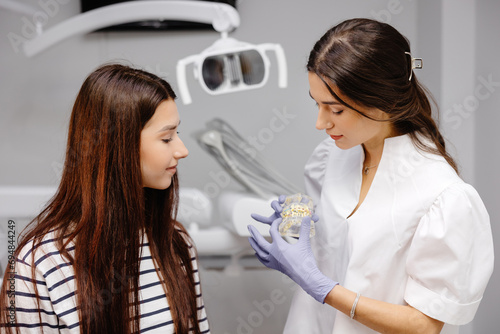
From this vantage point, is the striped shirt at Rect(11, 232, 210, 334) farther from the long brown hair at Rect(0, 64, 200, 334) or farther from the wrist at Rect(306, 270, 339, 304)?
the wrist at Rect(306, 270, 339, 304)

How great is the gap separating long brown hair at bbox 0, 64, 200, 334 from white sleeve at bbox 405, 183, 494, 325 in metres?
0.58

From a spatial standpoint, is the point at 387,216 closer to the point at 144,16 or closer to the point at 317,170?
the point at 317,170

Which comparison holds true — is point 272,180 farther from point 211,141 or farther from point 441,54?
point 441,54

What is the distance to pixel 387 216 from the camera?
1064mm

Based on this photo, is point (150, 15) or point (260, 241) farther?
point (150, 15)

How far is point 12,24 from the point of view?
1.88 meters

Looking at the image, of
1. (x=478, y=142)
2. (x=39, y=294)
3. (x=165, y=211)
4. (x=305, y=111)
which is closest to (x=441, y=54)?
(x=478, y=142)

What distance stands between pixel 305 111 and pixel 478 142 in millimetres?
672

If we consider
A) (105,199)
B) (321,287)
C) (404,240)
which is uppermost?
(105,199)

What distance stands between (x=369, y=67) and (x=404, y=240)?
0.41 meters

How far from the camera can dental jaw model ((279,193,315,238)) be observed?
1.14m

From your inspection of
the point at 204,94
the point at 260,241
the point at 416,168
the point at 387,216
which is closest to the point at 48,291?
the point at 260,241

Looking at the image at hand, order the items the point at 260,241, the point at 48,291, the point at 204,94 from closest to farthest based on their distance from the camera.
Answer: the point at 48,291
the point at 260,241
the point at 204,94

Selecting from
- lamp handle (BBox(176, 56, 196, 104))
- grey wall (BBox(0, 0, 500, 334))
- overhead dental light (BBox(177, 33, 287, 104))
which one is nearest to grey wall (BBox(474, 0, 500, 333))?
grey wall (BBox(0, 0, 500, 334))
